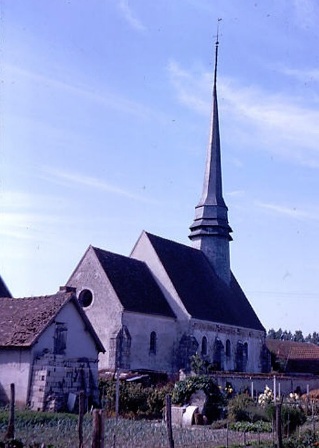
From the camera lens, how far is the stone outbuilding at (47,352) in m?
21.0

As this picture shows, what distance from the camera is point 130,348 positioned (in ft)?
103

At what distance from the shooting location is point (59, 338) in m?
23.1

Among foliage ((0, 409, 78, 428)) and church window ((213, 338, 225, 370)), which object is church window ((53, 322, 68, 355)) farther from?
church window ((213, 338, 225, 370))

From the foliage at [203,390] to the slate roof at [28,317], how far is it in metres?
3.68

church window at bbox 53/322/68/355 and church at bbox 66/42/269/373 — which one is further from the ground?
church at bbox 66/42/269/373

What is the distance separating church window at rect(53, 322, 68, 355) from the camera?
22.9 metres

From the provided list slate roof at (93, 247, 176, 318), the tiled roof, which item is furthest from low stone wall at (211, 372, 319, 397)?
the tiled roof

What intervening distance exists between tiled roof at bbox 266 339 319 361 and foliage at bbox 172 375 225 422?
26.0 metres

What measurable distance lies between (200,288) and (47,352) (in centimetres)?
1723

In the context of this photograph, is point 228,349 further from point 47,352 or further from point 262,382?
point 47,352

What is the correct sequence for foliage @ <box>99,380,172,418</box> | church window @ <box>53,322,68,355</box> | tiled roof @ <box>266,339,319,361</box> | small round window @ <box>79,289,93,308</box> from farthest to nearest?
tiled roof @ <box>266,339,319,361</box> → small round window @ <box>79,289,93,308</box> → foliage @ <box>99,380,172,418</box> → church window @ <box>53,322,68,355</box>

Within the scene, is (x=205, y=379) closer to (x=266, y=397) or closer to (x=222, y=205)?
(x=266, y=397)

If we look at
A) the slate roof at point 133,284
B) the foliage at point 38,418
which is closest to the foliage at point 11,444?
the foliage at point 38,418

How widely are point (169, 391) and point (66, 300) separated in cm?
532
